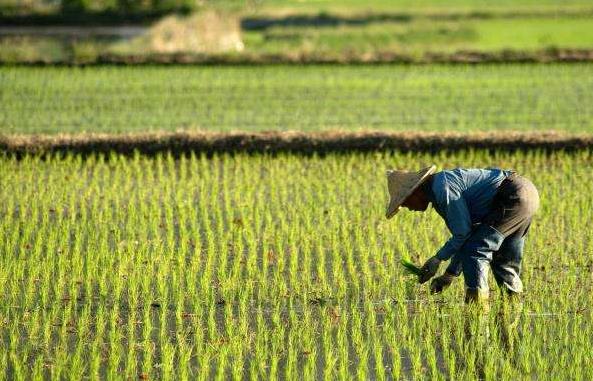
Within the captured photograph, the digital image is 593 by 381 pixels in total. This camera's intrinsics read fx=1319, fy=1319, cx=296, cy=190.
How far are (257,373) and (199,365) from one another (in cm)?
28

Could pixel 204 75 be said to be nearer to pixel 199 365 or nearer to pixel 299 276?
pixel 299 276

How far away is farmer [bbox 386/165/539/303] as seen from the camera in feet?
19.6

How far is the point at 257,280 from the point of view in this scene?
23.4 feet

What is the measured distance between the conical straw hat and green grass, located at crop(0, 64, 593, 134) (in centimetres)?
582

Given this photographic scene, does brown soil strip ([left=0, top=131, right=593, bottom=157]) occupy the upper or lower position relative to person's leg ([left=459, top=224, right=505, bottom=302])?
upper

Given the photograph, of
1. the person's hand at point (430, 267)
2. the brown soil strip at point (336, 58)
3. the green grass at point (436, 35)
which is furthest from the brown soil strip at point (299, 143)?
the green grass at point (436, 35)

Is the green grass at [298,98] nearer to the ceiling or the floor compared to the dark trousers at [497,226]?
nearer to the ceiling

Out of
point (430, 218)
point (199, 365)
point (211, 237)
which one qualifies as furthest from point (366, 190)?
point (199, 365)

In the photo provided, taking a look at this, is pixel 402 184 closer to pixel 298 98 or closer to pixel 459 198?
pixel 459 198

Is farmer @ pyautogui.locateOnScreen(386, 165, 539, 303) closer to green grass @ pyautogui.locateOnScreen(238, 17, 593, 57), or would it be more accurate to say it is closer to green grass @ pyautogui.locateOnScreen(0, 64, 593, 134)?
green grass @ pyautogui.locateOnScreen(0, 64, 593, 134)

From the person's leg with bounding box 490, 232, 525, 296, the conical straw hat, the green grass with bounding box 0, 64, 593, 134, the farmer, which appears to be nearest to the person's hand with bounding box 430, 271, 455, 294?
the farmer

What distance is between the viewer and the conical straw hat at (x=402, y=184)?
5.96 m

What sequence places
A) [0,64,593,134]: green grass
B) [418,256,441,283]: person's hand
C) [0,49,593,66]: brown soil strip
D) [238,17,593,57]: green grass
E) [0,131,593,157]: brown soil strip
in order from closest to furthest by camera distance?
1. [418,256,441,283]: person's hand
2. [0,131,593,157]: brown soil strip
3. [0,64,593,134]: green grass
4. [0,49,593,66]: brown soil strip
5. [238,17,593,57]: green grass

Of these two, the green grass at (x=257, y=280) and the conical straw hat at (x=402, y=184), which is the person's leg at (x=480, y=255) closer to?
the green grass at (x=257, y=280)
